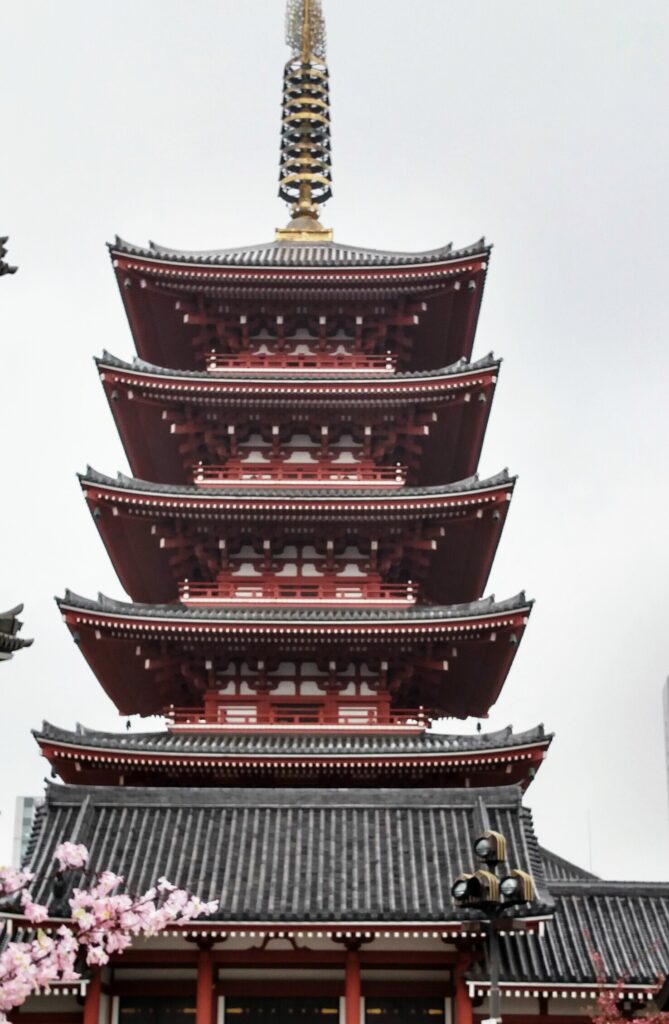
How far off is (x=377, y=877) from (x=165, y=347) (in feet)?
58.8

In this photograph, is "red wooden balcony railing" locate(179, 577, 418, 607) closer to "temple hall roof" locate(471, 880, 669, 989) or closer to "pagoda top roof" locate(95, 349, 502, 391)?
"pagoda top roof" locate(95, 349, 502, 391)

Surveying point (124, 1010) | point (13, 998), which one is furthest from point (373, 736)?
point (13, 998)

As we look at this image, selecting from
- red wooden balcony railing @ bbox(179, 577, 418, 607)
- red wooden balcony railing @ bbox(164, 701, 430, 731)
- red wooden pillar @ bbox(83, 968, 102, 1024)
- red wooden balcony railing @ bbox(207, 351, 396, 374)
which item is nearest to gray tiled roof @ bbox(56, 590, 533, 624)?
red wooden balcony railing @ bbox(179, 577, 418, 607)

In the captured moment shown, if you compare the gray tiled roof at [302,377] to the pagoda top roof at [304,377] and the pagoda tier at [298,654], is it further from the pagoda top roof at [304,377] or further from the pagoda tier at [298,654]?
the pagoda tier at [298,654]

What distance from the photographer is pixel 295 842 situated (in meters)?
25.1

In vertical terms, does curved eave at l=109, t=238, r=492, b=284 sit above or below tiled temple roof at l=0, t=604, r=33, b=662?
above

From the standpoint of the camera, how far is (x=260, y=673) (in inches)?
1177

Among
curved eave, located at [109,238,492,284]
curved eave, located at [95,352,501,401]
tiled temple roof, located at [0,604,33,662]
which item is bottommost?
tiled temple roof, located at [0,604,33,662]

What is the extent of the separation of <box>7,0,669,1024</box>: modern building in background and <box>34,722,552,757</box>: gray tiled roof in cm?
7

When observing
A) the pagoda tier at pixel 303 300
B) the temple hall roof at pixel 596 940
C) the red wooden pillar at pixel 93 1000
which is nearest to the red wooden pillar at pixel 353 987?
the temple hall roof at pixel 596 940

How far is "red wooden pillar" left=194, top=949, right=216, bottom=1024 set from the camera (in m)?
23.0

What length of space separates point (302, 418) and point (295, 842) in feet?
38.0

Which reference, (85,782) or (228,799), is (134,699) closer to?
(85,782)

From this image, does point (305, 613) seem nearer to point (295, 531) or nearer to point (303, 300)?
point (295, 531)
